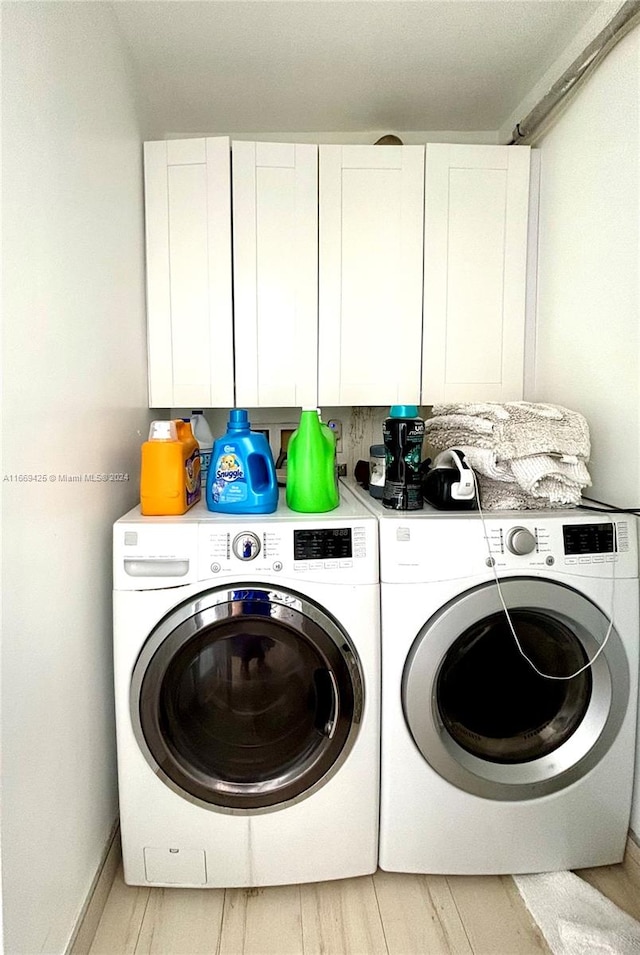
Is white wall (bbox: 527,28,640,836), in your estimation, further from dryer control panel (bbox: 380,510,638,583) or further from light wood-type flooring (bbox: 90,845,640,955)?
light wood-type flooring (bbox: 90,845,640,955)

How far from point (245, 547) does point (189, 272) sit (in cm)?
100

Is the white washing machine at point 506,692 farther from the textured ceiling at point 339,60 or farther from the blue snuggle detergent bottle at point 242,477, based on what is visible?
the textured ceiling at point 339,60

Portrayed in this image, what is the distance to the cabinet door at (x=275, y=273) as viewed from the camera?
6.20 feet

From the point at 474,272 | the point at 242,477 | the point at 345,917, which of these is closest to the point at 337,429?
the point at 474,272

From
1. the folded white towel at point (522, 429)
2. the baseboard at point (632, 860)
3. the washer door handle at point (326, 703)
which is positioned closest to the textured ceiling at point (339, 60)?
the folded white towel at point (522, 429)

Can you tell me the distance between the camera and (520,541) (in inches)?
56.4

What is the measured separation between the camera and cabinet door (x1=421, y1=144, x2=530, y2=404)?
1929 millimetres

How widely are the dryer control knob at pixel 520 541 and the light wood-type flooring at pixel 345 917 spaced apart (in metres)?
0.83

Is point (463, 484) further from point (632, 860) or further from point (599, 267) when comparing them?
point (632, 860)

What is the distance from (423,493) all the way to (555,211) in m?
1.04

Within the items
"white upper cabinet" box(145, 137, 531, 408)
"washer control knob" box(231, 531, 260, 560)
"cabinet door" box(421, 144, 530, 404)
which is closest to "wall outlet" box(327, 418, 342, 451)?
"white upper cabinet" box(145, 137, 531, 408)

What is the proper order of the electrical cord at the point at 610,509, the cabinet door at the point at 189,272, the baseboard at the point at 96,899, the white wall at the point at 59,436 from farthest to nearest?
the cabinet door at the point at 189,272 < the electrical cord at the point at 610,509 < the baseboard at the point at 96,899 < the white wall at the point at 59,436

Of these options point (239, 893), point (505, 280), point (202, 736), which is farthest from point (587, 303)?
point (239, 893)

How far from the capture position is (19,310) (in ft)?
3.45
